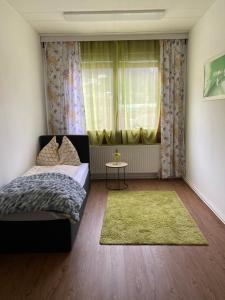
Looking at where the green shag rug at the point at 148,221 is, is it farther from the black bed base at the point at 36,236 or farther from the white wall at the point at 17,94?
the white wall at the point at 17,94

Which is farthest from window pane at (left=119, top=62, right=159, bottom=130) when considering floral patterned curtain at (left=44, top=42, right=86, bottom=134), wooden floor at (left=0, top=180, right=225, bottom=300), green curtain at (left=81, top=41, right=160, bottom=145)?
wooden floor at (left=0, top=180, right=225, bottom=300)

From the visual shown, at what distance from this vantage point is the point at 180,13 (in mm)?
3586

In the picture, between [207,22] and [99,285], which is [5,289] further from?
[207,22]

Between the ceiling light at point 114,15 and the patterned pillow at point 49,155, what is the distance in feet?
6.07

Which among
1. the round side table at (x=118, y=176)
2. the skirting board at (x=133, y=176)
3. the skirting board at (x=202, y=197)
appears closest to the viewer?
the skirting board at (x=202, y=197)

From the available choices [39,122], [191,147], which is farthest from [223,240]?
[39,122]

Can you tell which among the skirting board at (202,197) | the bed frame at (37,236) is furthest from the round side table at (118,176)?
the bed frame at (37,236)

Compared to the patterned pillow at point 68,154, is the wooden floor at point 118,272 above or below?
below

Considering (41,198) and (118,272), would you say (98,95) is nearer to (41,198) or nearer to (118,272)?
(41,198)

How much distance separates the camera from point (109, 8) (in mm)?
3361

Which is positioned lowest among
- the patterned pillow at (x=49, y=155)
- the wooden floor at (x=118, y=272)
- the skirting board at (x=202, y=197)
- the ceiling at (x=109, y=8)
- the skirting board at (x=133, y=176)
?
the wooden floor at (x=118, y=272)

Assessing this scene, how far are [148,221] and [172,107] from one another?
2.37m

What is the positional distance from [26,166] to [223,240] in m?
2.67

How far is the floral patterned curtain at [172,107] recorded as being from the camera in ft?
15.1
